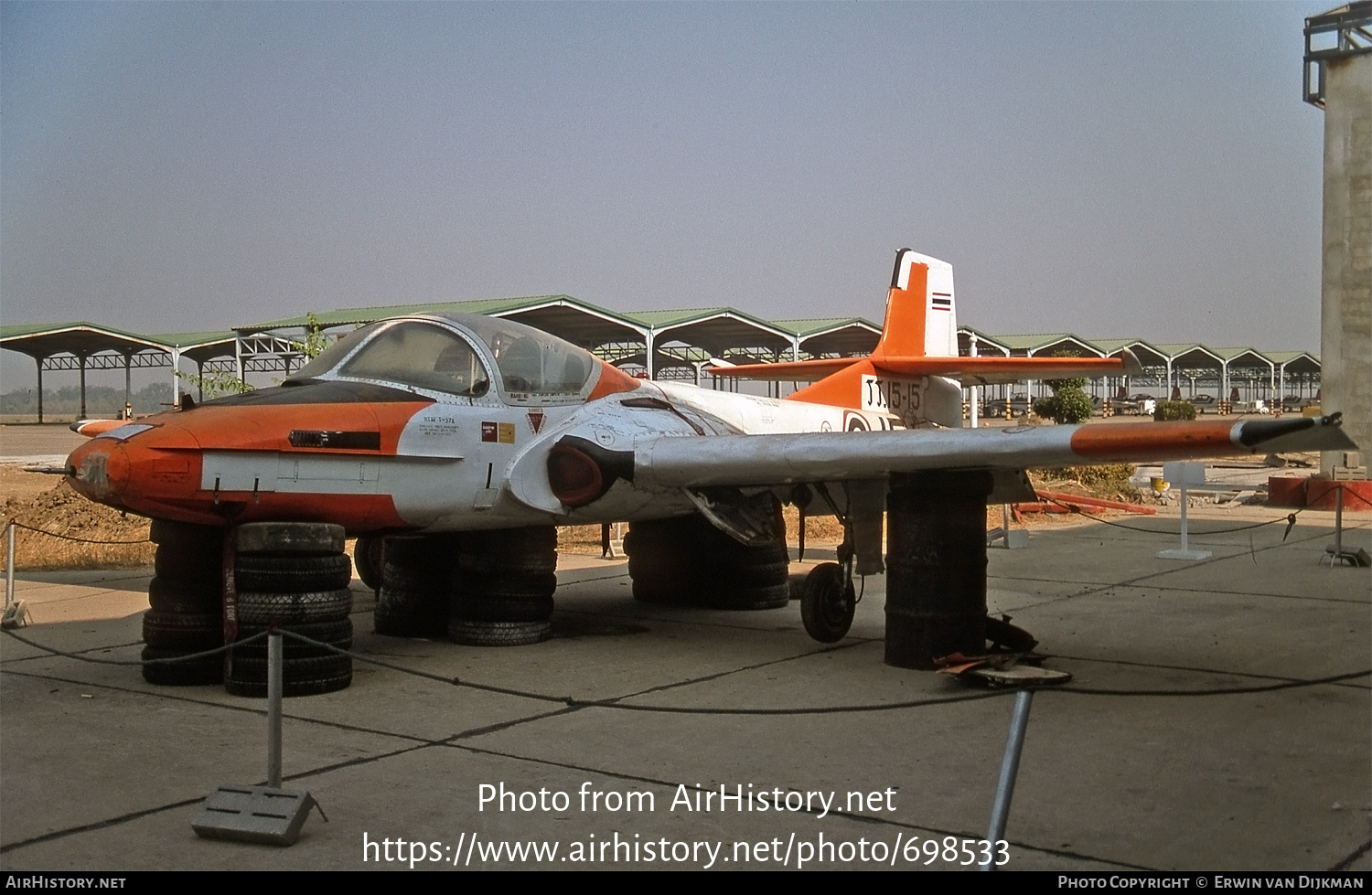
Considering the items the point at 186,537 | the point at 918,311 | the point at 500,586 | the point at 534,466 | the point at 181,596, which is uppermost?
the point at 918,311

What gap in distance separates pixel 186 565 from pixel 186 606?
0.27 m

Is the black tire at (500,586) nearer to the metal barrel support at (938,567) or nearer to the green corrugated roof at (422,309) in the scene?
the metal barrel support at (938,567)

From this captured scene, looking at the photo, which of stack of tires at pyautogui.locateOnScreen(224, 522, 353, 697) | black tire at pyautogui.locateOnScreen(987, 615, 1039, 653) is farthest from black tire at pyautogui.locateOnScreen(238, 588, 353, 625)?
black tire at pyautogui.locateOnScreen(987, 615, 1039, 653)

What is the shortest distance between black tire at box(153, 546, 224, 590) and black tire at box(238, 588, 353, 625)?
2.18 ft

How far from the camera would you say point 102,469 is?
7.34 m

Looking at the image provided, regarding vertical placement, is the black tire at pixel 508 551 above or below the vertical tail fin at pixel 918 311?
below

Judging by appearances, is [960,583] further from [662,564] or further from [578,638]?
[662,564]

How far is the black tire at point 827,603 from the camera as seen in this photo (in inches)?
379

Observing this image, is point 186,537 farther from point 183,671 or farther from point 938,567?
point 938,567

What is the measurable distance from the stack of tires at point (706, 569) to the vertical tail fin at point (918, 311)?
2692mm

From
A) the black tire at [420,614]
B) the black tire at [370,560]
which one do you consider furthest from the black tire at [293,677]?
the black tire at [370,560]

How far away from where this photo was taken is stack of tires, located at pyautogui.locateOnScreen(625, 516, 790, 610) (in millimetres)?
11797

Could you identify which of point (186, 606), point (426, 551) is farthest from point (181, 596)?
point (426, 551)

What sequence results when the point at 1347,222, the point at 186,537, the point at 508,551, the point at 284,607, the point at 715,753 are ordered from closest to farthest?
the point at 715,753 → the point at 284,607 → the point at 186,537 → the point at 508,551 → the point at 1347,222
